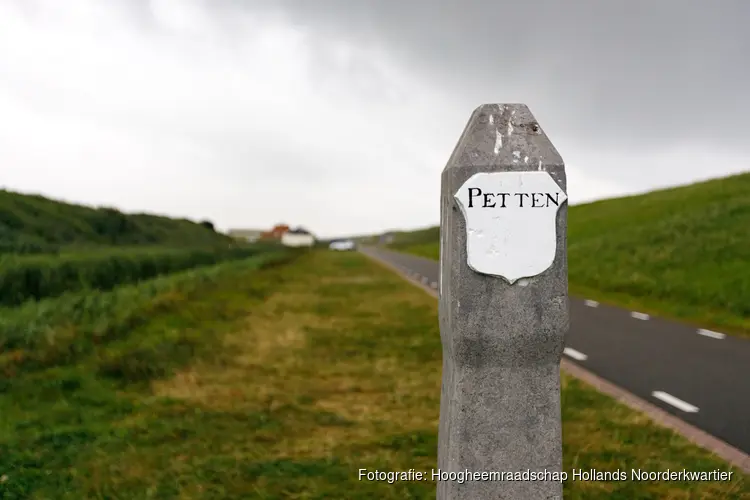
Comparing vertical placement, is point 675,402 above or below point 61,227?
below

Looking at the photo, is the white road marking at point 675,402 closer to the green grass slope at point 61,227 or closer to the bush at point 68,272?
the bush at point 68,272

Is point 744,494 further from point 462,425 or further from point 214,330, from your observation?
point 214,330

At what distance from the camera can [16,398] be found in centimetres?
636

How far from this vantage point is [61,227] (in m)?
31.6

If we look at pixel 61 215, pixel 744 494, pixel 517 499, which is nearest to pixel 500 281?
pixel 517 499

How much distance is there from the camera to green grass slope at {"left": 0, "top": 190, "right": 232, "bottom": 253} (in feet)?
73.5

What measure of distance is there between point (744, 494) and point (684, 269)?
50.0 ft

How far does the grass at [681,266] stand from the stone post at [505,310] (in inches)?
407

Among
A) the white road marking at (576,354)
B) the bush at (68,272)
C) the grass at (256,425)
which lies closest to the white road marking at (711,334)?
the white road marking at (576,354)

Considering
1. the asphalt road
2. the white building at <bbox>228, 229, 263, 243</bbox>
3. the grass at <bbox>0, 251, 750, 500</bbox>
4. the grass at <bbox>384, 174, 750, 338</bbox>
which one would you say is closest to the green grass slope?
the grass at <bbox>0, 251, 750, 500</bbox>

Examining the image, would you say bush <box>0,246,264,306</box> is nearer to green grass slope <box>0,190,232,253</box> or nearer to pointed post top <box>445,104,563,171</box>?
green grass slope <box>0,190,232,253</box>

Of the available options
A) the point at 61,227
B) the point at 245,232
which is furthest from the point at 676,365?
the point at 245,232

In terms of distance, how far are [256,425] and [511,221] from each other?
3.66m

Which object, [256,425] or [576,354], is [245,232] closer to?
[576,354]
